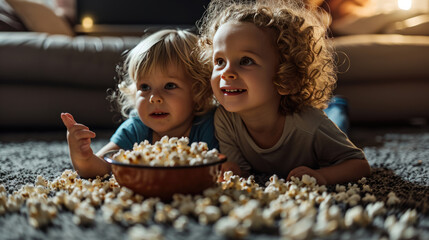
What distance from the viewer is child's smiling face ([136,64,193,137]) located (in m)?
1.21

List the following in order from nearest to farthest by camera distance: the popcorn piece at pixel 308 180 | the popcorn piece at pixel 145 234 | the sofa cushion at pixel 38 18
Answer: the popcorn piece at pixel 145 234
the popcorn piece at pixel 308 180
the sofa cushion at pixel 38 18

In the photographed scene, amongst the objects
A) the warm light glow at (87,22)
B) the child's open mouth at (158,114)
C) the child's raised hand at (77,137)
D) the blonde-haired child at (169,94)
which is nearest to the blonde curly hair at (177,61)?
the blonde-haired child at (169,94)

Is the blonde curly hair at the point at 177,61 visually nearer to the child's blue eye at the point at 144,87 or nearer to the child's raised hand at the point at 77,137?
the child's blue eye at the point at 144,87

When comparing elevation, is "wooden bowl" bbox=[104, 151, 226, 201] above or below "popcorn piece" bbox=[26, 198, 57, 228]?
above

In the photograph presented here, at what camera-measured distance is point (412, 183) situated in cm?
104

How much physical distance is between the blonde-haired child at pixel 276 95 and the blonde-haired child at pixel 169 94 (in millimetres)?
59

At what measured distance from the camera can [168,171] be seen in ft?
2.65

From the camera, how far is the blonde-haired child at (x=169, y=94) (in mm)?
1223

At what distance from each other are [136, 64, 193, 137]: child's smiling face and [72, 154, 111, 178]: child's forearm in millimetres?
186

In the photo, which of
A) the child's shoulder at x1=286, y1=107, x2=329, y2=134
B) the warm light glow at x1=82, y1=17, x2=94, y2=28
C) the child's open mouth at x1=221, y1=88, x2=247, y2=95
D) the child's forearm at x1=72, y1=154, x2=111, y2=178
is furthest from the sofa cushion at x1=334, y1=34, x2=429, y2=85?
the warm light glow at x1=82, y1=17, x2=94, y2=28

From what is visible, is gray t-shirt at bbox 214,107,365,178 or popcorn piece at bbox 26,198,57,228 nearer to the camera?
popcorn piece at bbox 26,198,57,228

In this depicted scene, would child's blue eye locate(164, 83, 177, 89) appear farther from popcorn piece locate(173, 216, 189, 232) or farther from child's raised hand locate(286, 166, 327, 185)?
popcorn piece locate(173, 216, 189, 232)

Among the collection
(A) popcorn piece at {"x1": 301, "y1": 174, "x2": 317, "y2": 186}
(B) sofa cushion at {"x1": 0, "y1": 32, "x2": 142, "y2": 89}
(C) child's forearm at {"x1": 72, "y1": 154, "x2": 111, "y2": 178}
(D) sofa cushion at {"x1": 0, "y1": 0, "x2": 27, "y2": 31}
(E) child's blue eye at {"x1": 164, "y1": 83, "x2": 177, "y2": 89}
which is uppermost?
(D) sofa cushion at {"x1": 0, "y1": 0, "x2": 27, "y2": 31}

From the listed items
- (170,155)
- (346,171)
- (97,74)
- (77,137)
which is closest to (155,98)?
(77,137)
